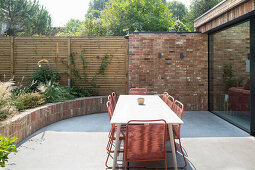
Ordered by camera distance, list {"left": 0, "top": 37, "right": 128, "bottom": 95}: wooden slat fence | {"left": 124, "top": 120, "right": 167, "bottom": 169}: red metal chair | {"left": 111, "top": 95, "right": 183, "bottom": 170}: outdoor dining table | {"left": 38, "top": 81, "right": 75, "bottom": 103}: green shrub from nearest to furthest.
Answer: {"left": 124, "top": 120, "right": 167, "bottom": 169}: red metal chair → {"left": 111, "top": 95, "right": 183, "bottom": 170}: outdoor dining table → {"left": 38, "top": 81, "right": 75, "bottom": 103}: green shrub → {"left": 0, "top": 37, "right": 128, "bottom": 95}: wooden slat fence

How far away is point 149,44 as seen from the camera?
22.6 ft

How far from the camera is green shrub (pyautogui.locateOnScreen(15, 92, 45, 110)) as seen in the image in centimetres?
454

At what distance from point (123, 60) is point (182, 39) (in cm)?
200

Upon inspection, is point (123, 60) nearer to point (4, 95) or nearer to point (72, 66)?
point (72, 66)

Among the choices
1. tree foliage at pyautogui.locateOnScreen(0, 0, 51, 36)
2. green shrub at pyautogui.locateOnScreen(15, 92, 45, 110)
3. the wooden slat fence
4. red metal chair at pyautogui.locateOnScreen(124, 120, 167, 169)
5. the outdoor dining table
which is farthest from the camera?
tree foliage at pyautogui.locateOnScreen(0, 0, 51, 36)

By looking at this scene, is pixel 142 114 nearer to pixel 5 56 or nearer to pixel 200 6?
pixel 5 56

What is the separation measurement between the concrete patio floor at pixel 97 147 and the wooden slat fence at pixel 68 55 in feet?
6.24

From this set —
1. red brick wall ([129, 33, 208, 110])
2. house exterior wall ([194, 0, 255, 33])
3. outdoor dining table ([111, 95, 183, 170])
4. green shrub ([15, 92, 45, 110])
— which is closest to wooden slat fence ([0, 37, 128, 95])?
red brick wall ([129, 33, 208, 110])

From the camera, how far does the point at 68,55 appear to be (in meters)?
6.99

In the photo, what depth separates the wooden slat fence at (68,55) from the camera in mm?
6949

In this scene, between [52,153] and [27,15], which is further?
[27,15]

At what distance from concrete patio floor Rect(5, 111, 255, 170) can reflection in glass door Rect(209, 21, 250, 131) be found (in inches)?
15.7

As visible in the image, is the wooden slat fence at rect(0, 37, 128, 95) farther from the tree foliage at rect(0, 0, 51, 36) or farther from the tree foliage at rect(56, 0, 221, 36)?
the tree foliage at rect(0, 0, 51, 36)

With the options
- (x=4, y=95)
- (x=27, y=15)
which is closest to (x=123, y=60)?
(x=4, y=95)
